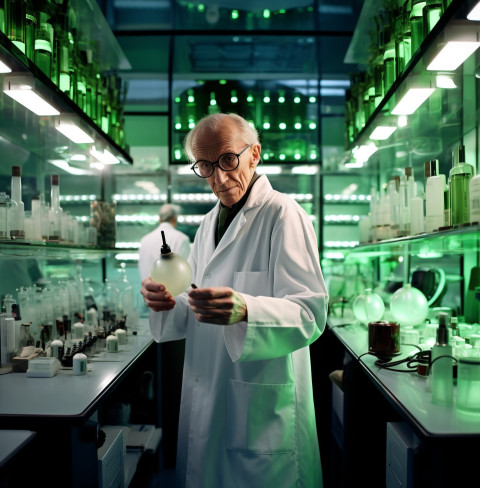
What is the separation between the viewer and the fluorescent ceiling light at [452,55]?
1.58m

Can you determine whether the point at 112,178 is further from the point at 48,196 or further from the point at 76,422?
the point at 76,422

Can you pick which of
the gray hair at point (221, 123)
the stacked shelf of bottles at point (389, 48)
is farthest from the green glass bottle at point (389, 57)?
the gray hair at point (221, 123)

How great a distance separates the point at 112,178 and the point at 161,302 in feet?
12.6

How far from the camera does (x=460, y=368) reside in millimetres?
1275

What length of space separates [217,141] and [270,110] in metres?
3.19

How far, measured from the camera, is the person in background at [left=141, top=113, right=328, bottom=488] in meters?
1.40

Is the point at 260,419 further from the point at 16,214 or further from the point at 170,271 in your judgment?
the point at 16,214

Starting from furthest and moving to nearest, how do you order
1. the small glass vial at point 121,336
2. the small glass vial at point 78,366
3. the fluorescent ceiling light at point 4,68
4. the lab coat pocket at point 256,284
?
the small glass vial at point 121,336, the small glass vial at point 78,366, the fluorescent ceiling light at point 4,68, the lab coat pocket at point 256,284

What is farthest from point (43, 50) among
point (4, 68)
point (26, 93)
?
point (4, 68)

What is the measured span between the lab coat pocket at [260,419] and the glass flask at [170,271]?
0.39 m

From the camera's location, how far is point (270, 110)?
4.59m

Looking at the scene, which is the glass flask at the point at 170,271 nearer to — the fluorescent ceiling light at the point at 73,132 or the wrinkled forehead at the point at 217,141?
the wrinkled forehead at the point at 217,141

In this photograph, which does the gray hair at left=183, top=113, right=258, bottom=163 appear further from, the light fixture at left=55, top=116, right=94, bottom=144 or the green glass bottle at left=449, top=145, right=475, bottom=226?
the light fixture at left=55, top=116, right=94, bottom=144

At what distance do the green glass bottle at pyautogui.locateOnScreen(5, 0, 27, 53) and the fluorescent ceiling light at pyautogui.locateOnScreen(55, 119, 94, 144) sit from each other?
46 cm
